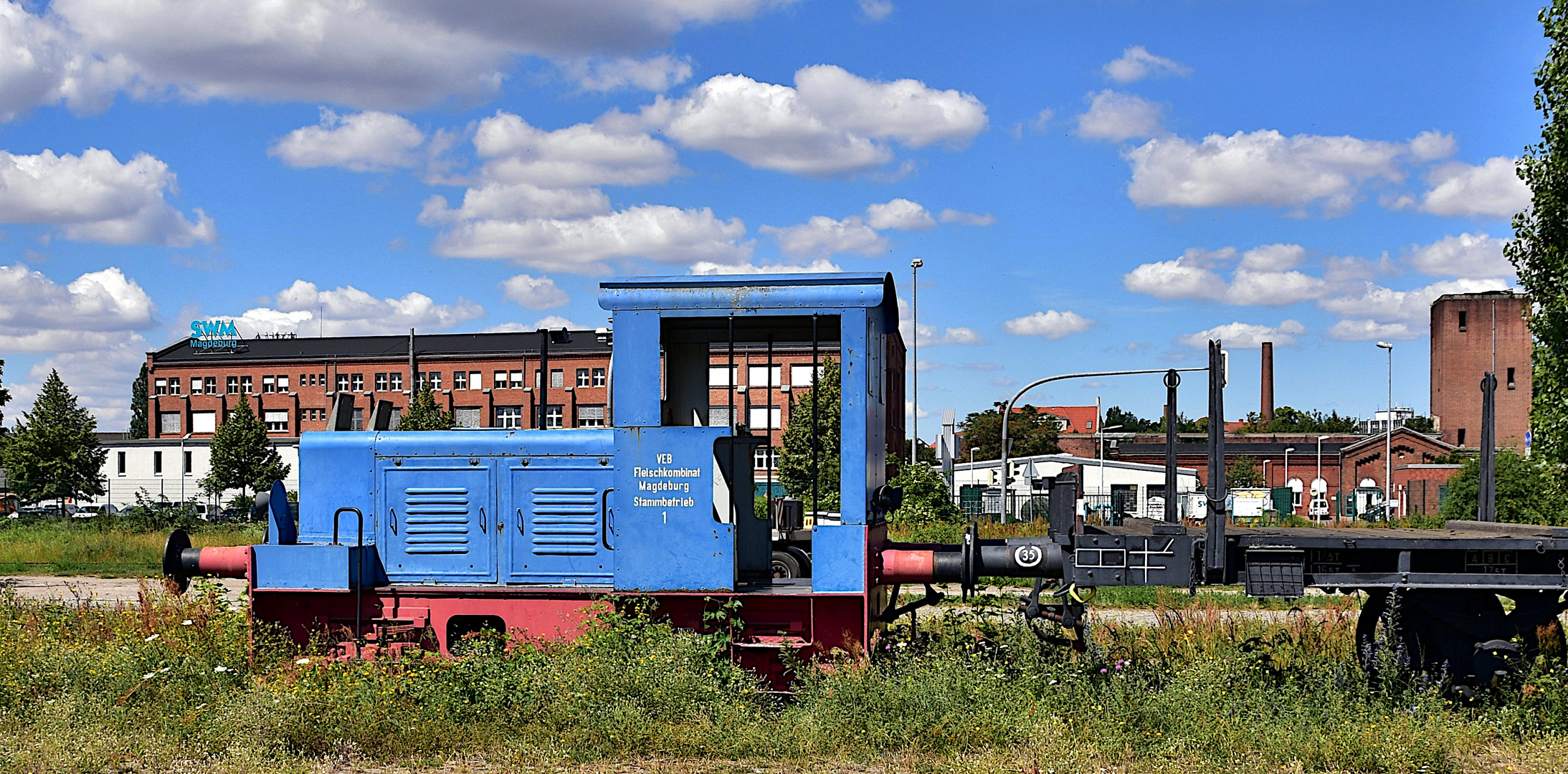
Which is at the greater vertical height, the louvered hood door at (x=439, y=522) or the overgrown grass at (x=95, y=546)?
the louvered hood door at (x=439, y=522)

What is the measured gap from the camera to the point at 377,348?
273ft

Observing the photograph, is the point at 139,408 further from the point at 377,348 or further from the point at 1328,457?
the point at 1328,457

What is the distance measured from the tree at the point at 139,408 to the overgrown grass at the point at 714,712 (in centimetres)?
10991

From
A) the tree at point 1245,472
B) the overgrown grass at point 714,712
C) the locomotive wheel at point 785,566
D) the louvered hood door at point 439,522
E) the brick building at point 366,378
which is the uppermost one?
the brick building at point 366,378

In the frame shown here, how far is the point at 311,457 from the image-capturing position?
34.7 ft

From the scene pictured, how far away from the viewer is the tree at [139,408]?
10930 centimetres

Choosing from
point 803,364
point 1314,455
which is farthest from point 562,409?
point 803,364

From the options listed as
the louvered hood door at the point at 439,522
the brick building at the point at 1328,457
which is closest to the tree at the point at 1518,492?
the louvered hood door at the point at 439,522

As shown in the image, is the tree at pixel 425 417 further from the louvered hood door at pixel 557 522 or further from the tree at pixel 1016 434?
the louvered hood door at pixel 557 522

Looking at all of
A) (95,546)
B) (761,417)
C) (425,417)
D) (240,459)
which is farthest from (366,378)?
(95,546)

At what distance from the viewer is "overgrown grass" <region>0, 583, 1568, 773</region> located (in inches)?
313

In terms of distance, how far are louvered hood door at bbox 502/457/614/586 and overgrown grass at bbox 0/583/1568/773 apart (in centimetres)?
67

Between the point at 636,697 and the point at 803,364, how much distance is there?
5170mm

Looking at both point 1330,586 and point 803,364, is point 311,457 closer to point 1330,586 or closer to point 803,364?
point 803,364
